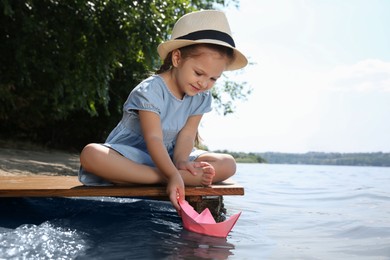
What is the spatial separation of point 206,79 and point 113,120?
11.5 m

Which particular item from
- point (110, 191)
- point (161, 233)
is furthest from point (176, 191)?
point (110, 191)

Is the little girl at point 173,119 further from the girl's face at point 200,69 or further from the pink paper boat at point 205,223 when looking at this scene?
the pink paper boat at point 205,223

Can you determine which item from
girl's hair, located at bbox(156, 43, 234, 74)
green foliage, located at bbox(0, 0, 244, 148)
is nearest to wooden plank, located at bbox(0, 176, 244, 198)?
girl's hair, located at bbox(156, 43, 234, 74)

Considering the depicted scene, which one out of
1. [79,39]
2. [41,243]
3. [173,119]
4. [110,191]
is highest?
[79,39]

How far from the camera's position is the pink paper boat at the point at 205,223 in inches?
89.0

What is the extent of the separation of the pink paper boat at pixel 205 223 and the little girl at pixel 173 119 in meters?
0.15

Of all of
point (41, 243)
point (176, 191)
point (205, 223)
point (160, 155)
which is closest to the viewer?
point (41, 243)

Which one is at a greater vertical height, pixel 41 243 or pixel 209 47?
pixel 209 47

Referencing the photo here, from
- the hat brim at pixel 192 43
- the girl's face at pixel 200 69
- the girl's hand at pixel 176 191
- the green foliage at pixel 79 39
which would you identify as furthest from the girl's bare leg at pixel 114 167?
the green foliage at pixel 79 39

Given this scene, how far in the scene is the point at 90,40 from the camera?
25.4ft

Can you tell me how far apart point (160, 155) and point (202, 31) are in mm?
733

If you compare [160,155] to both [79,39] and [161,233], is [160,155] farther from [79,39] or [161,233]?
[79,39]

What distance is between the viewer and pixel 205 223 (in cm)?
228

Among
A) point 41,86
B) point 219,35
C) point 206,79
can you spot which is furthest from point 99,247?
point 41,86
